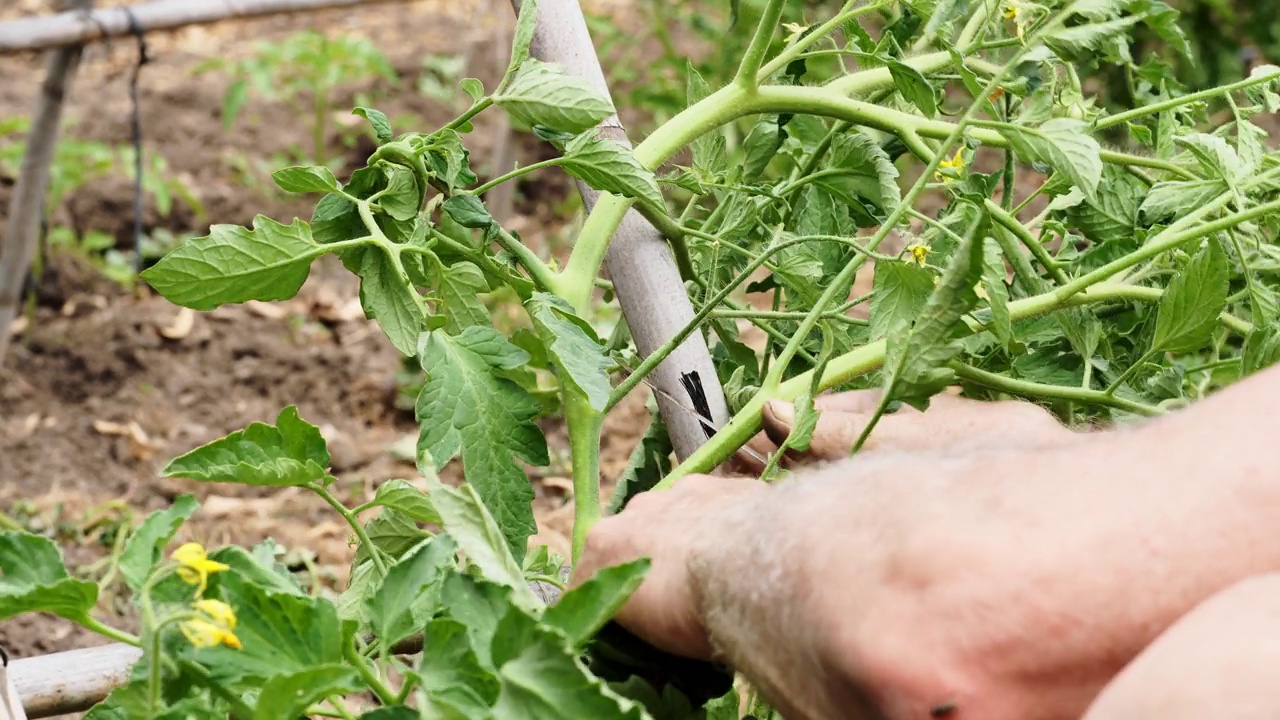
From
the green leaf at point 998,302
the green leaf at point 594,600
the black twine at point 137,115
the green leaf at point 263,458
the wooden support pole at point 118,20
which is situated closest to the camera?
the green leaf at point 594,600

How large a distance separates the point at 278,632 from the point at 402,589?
95 mm

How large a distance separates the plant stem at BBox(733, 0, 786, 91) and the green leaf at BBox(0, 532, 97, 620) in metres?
0.69

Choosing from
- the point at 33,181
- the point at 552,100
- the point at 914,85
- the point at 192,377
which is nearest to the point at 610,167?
the point at 552,100

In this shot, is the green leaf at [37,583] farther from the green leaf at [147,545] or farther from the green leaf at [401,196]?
the green leaf at [401,196]

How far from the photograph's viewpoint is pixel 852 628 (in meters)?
0.67

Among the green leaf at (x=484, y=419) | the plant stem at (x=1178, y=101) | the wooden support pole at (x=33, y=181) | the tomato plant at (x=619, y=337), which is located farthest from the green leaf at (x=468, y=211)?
the wooden support pole at (x=33, y=181)

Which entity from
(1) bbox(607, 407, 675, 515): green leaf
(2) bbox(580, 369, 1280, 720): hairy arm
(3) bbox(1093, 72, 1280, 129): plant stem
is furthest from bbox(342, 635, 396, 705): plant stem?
(3) bbox(1093, 72, 1280, 129): plant stem

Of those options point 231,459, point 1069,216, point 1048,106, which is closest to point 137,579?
point 231,459

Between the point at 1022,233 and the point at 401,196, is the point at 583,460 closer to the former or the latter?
the point at 401,196

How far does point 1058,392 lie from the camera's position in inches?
45.7

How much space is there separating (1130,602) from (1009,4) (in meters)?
0.89

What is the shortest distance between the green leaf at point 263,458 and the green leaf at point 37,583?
11cm

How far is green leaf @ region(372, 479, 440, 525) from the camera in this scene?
1004 mm

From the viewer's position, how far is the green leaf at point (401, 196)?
1.13 m
